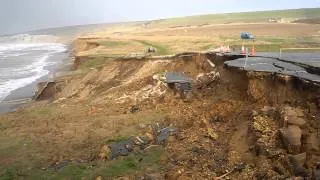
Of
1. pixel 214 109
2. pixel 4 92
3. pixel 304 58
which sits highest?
pixel 304 58

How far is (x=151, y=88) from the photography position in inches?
737

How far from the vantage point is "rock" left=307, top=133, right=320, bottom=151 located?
34.4 ft

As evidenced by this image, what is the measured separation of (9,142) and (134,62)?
10.1 m

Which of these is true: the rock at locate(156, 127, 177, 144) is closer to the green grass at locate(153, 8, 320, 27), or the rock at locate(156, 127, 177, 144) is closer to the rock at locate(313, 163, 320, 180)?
the rock at locate(313, 163, 320, 180)

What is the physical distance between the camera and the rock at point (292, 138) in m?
10.6

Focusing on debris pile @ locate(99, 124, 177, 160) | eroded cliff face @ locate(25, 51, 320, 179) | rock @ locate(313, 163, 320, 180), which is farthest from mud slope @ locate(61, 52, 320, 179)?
debris pile @ locate(99, 124, 177, 160)

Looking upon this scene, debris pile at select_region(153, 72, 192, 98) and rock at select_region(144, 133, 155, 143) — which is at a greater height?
debris pile at select_region(153, 72, 192, 98)

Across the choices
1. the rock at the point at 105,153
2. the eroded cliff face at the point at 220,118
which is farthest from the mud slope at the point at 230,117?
the rock at the point at 105,153

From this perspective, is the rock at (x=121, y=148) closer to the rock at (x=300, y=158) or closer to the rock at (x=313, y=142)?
the rock at (x=300, y=158)

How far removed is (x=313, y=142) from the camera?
10.6m

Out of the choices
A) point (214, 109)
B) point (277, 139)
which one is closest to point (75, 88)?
point (214, 109)

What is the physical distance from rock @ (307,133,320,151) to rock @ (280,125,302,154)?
24cm

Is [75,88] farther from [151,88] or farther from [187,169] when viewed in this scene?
[187,169]

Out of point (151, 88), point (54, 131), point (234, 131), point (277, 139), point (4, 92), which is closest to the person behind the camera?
point (277, 139)
